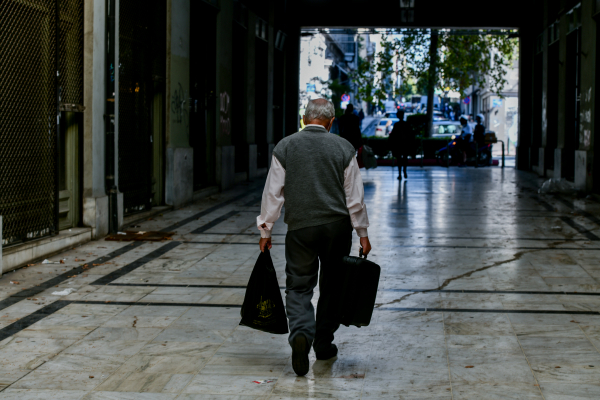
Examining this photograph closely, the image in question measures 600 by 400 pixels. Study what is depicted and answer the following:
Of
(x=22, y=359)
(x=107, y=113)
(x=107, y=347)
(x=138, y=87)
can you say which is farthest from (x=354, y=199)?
(x=138, y=87)

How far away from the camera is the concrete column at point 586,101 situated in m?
14.7

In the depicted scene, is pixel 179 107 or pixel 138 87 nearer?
pixel 138 87

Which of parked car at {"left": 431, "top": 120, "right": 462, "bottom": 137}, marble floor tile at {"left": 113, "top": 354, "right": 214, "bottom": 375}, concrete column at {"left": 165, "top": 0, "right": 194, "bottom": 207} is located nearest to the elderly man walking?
marble floor tile at {"left": 113, "top": 354, "right": 214, "bottom": 375}

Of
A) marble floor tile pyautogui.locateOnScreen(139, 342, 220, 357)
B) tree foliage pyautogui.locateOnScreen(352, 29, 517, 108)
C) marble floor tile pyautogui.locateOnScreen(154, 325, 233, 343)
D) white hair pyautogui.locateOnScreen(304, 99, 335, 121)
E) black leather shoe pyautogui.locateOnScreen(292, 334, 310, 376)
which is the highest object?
tree foliage pyautogui.locateOnScreen(352, 29, 517, 108)

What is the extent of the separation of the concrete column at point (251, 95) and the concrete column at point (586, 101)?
25.5ft

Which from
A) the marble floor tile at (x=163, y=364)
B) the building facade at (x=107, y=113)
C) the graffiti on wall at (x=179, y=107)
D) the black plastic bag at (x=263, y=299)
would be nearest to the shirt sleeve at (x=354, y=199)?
the black plastic bag at (x=263, y=299)

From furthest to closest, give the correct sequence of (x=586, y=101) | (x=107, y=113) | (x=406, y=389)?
(x=586, y=101)
(x=107, y=113)
(x=406, y=389)

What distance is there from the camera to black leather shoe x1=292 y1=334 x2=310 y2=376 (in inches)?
178

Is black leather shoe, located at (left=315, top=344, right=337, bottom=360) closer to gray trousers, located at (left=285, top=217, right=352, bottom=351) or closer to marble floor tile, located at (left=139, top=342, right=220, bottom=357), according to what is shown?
gray trousers, located at (left=285, top=217, right=352, bottom=351)

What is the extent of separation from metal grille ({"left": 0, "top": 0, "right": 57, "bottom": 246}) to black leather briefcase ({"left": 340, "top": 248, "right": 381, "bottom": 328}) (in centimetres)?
442

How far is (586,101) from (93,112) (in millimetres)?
9994

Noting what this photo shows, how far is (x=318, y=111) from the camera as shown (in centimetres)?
480

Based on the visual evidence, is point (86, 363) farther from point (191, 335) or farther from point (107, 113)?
point (107, 113)

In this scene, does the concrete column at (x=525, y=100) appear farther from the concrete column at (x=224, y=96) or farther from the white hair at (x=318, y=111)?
the white hair at (x=318, y=111)
